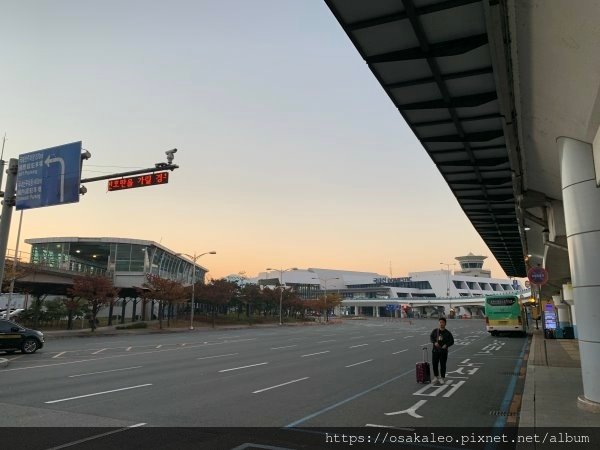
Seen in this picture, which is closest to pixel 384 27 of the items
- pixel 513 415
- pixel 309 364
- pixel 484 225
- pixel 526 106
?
pixel 526 106

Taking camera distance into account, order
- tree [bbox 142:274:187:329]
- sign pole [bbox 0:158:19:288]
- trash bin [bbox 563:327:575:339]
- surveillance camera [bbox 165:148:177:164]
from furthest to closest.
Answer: tree [bbox 142:274:187:329]
trash bin [bbox 563:327:575:339]
sign pole [bbox 0:158:19:288]
surveillance camera [bbox 165:148:177:164]

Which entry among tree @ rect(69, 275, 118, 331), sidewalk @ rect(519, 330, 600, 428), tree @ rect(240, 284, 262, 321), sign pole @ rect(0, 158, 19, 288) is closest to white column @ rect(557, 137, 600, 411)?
sidewalk @ rect(519, 330, 600, 428)

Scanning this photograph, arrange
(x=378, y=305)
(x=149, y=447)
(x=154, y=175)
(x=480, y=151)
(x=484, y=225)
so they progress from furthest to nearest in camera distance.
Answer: (x=378, y=305), (x=484, y=225), (x=154, y=175), (x=480, y=151), (x=149, y=447)

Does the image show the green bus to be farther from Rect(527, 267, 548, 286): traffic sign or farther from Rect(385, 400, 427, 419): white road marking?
Rect(385, 400, 427, 419): white road marking

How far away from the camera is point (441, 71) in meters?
8.82

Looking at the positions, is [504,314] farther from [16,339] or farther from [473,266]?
[473,266]

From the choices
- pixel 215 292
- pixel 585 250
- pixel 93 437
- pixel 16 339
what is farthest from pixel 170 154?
pixel 215 292

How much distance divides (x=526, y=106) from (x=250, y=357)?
15.2 metres

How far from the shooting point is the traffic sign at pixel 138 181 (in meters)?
15.3

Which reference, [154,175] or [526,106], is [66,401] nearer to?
[154,175]

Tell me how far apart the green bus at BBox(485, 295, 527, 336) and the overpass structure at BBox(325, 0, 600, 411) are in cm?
2822

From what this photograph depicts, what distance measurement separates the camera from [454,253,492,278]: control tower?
529 feet

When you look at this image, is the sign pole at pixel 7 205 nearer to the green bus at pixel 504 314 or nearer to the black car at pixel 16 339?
the black car at pixel 16 339

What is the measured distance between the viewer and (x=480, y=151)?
13.1 metres
